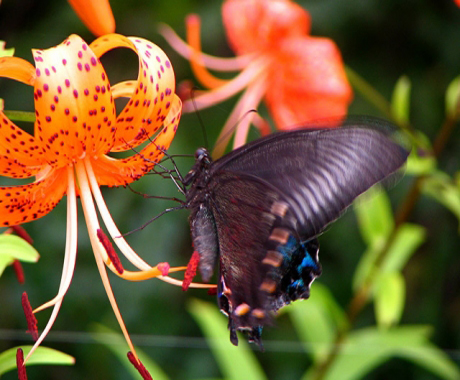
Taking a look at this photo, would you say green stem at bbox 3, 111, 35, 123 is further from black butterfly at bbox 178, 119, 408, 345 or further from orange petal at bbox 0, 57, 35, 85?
black butterfly at bbox 178, 119, 408, 345

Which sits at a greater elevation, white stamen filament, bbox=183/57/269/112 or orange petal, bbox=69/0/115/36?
orange petal, bbox=69/0/115/36

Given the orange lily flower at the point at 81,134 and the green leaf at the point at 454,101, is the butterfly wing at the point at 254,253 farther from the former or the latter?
the green leaf at the point at 454,101

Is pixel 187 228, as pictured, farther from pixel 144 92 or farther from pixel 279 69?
pixel 144 92

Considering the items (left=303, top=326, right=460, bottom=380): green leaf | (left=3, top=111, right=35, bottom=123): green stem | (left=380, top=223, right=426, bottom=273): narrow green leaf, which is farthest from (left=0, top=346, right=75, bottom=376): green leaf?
(left=380, top=223, right=426, bottom=273): narrow green leaf

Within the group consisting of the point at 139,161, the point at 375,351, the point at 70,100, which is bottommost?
the point at 375,351

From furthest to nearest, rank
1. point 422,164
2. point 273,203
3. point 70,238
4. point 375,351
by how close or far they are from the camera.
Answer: point 375,351, point 422,164, point 273,203, point 70,238

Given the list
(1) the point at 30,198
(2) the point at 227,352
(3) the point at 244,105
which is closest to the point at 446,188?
(3) the point at 244,105

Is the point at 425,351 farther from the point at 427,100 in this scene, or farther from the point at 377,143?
the point at 427,100
